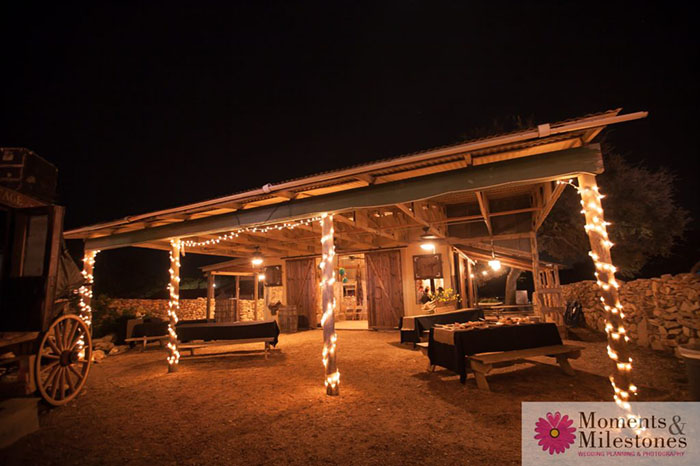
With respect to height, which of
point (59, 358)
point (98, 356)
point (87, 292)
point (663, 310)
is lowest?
point (98, 356)

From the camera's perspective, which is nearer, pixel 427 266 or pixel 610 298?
pixel 610 298

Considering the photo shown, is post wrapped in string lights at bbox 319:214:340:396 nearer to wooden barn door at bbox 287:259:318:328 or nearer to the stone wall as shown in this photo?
the stone wall

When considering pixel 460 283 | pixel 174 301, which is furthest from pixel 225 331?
pixel 460 283

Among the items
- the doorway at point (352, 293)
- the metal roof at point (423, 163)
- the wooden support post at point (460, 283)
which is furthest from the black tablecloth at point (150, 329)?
the wooden support post at point (460, 283)

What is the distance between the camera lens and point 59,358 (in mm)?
4023

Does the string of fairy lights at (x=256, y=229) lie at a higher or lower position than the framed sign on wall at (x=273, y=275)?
higher

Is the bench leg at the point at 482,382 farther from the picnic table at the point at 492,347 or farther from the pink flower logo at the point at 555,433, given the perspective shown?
the pink flower logo at the point at 555,433

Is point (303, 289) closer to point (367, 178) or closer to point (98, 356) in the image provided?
point (98, 356)

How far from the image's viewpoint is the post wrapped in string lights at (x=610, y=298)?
2.98 meters

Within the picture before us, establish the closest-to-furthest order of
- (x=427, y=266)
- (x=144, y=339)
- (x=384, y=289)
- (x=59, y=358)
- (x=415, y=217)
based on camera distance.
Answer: (x=59, y=358) < (x=415, y=217) < (x=144, y=339) < (x=427, y=266) < (x=384, y=289)

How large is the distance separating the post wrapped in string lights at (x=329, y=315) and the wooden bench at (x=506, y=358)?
187 cm

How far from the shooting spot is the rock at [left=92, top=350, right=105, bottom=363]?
718cm

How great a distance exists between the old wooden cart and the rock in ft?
11.4

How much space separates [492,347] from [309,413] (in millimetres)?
2730
